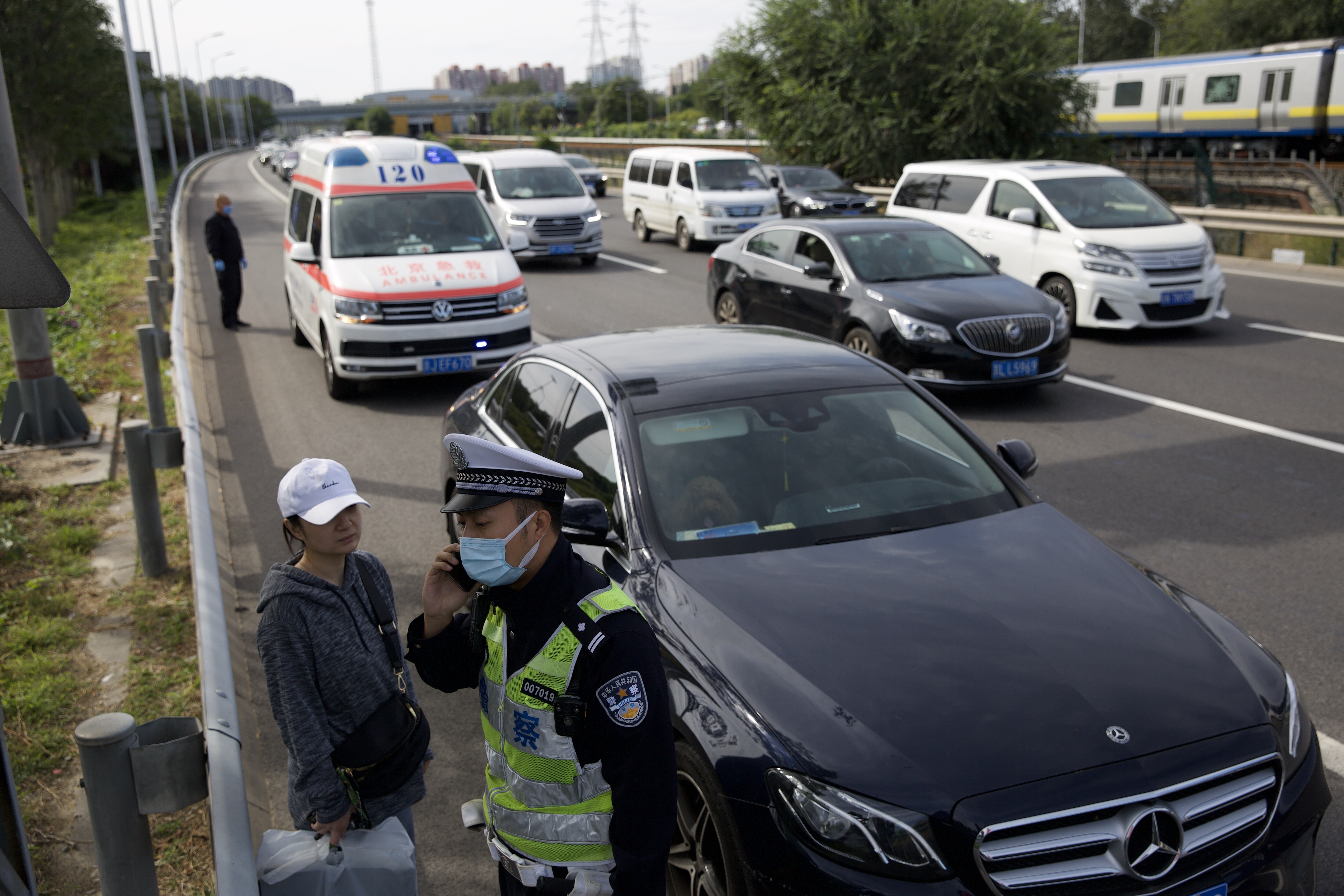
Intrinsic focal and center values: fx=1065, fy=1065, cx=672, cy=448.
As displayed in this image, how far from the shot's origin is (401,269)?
10539mm

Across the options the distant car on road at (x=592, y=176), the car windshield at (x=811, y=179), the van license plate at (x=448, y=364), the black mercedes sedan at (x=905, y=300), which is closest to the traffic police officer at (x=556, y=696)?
the black mercedes sedan at (x=905, y=300)

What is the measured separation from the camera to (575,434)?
4500 millimetres

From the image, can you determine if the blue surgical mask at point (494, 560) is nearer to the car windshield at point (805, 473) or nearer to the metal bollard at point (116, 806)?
the metal bollard at point (116, 806)

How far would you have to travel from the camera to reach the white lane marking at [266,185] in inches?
1655

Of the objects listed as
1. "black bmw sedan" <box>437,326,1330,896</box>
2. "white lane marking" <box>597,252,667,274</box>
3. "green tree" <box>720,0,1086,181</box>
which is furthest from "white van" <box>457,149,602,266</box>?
"black bmw sedan" <box>437,326,1330,896</box>

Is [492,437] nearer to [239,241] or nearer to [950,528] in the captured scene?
[950,528]

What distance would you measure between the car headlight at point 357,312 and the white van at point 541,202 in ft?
27.2

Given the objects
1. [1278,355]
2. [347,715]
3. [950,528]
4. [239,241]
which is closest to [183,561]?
[347,715]

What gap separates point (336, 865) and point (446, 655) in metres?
0.52

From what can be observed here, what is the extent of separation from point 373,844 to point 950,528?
2.33 meters

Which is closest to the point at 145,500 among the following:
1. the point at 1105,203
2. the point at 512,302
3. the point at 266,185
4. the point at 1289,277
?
the point at 512,302

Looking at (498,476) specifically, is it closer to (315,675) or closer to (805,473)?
(315,675)

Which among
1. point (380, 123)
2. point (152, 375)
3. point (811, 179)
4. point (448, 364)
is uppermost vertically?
point (380, 123)

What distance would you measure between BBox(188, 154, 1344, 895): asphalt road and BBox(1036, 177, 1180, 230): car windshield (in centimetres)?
136
